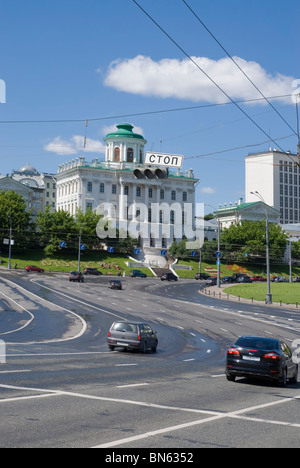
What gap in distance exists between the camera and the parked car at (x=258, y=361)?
17.4 m

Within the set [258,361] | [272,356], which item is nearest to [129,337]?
[258,361]

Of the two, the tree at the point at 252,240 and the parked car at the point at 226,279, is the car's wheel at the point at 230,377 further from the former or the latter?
the tree at the point at 252,240

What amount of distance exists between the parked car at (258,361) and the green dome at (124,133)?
122m

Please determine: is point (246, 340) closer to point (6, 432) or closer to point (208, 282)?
point (6, 432)

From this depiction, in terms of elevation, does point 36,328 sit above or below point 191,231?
below

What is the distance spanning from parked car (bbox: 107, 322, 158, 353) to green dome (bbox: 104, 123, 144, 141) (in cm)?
11367

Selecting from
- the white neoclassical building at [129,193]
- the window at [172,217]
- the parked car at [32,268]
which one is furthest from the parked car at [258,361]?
the window at [172,217]

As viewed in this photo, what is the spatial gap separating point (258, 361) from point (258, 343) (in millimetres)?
723

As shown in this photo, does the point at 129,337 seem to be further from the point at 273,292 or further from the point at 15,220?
the point at 15,220

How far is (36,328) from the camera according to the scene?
33.9 m

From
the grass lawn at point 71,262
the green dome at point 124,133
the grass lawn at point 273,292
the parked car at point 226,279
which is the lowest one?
the grass lawn at point 273,292

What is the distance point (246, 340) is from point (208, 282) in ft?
251

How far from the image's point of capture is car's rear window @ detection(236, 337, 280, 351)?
58.9ft
